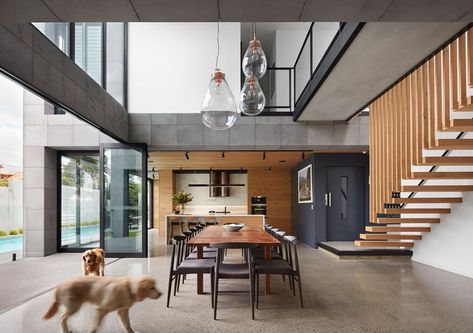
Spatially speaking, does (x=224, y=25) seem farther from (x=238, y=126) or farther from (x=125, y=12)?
(x=125, y=12)

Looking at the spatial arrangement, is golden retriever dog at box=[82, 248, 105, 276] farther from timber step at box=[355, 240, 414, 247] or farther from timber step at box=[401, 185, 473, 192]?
timber step at box=[355, 240, 414, 247]

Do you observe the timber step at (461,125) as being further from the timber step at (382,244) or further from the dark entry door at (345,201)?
the dark entry door at (345,201)

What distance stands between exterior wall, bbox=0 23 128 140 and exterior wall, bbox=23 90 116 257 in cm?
232

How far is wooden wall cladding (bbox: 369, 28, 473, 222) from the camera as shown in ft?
13.7

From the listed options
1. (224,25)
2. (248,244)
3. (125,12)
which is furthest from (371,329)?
(224,25)

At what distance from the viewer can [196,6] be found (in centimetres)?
290

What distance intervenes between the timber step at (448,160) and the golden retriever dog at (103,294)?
4.02 metres

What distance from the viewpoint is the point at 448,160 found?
5.20m

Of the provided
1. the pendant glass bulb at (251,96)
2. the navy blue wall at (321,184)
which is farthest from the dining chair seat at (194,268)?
the navy blue wall at (321,184)

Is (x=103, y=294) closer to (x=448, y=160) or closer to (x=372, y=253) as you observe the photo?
(x=448, y=160)

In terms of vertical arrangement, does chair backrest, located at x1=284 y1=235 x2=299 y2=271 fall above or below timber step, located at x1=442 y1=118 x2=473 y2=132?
below

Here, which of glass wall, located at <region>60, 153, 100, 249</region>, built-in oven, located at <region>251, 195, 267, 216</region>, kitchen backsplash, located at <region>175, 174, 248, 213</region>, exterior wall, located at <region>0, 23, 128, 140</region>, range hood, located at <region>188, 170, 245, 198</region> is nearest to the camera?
exterior wall, located at <region>0, 23, 128, 140</region>

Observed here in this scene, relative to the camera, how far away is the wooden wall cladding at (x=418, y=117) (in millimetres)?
4168

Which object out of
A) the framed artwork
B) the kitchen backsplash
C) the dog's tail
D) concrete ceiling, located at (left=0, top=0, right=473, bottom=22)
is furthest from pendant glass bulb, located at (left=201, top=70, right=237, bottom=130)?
the kitchen backsplash
